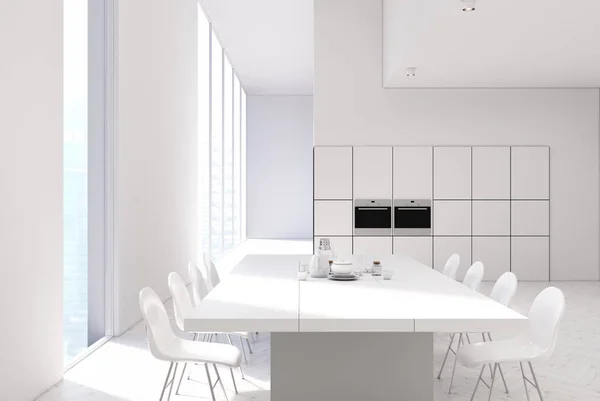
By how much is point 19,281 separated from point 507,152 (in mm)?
7053

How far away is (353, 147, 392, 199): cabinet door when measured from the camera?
28.4ft

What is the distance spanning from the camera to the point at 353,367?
11.3 ft

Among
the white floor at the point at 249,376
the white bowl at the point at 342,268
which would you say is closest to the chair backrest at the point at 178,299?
the white floor at the point at 249,376

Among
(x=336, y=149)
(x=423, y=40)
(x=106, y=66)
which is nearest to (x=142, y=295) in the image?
(x=106, y=66)

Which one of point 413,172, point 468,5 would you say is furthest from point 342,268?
point 413,172

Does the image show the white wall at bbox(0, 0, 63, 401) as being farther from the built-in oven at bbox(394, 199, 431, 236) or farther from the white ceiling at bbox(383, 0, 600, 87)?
the built-in oven at bbox(394, 199, 431, 236)

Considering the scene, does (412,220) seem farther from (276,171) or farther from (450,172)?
(276,171)

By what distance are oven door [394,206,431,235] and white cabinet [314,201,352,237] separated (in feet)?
2.27

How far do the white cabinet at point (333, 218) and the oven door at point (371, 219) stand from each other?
0.11 meters

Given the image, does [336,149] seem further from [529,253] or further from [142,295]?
[142,295]

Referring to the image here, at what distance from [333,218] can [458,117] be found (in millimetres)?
2320

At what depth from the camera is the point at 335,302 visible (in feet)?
10.9

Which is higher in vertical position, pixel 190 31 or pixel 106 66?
pixel 190 31

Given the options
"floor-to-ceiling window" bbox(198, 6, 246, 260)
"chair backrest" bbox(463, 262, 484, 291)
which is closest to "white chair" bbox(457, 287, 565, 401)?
"chair backrest" bbox(463, 262, 484, 291)
